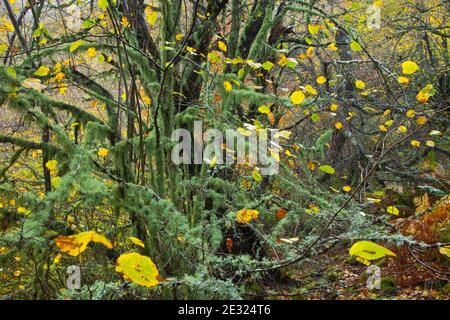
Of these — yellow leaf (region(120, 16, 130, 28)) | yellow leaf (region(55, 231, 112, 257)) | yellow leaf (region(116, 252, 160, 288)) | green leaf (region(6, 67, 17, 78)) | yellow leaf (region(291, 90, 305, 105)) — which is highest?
yellow leaf (region(120, 16, 130, 28))

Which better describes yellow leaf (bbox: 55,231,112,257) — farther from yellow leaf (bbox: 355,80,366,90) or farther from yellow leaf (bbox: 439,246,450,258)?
yellow leaf (bbox: 355,80,366,90)

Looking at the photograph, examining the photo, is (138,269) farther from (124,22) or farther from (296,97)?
(124,22)

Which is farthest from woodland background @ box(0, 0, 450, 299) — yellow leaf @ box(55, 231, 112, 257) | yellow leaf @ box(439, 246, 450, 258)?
yellow leaf @ box(55, 231, 112, 257)

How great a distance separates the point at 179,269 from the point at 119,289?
1.45m

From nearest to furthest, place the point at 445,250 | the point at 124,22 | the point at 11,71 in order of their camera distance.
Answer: the point at 445,250
the point at 11,71
the point at 124,22

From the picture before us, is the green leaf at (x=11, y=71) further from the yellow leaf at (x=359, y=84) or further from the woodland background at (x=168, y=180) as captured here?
the yellow leaf at (x=359, y=84)

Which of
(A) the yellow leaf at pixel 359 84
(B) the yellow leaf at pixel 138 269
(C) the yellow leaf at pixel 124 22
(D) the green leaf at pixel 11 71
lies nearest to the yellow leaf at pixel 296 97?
(C) the yellow leaf at pixel 124 22

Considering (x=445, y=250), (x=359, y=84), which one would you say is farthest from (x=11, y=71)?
(x=359, y=84)

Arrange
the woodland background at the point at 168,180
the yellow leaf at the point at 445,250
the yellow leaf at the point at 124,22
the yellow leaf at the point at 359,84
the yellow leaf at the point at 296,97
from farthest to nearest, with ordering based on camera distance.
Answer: the yellow leaf at the point at 359,84
the yellow leaf at the point at 124,22
the yellow leaf at the point at 296,97
the woodland background at the point at 168,180
the yellow leaf at the point at 445,250

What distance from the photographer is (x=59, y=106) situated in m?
3.58

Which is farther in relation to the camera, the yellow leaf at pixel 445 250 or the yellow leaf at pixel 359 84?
the yellow leaf at pixel 359 84

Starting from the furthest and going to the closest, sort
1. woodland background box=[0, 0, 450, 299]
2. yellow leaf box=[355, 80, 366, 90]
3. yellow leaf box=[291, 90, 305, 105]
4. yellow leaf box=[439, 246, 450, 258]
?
yellow leaf box=[355, 80, 366, 90], yellow leaf box=[291, 90, 305, 105], woodland background box=[0, 0, 450, 299], yellow leaf box=[439, 246, 450, 258]

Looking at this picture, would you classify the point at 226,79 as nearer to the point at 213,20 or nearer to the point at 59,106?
the point at 213,20

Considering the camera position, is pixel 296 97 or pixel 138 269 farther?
pixel 296 97
